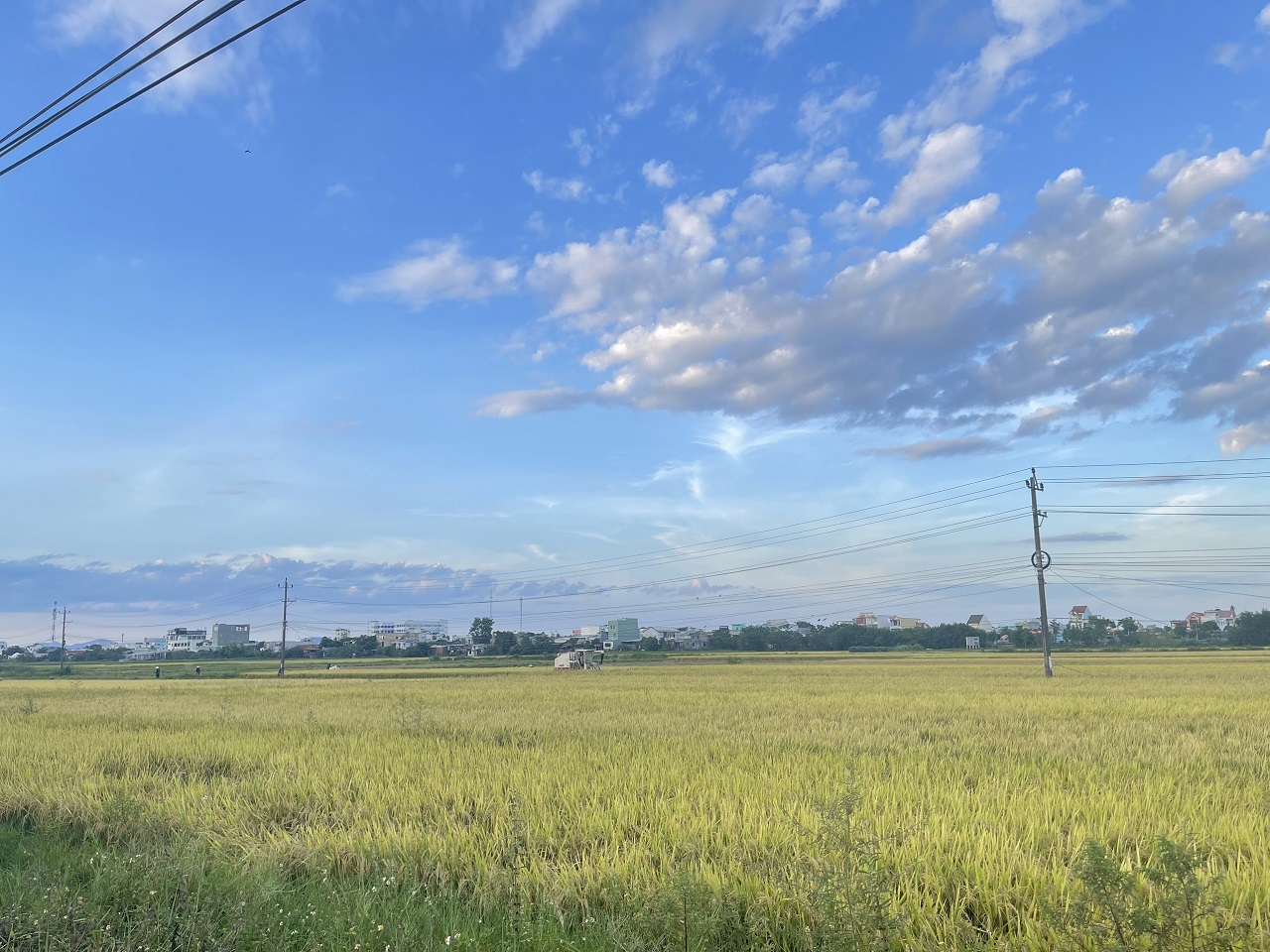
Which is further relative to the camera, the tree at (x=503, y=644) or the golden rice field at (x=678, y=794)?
the tree at (x=503, y=644)

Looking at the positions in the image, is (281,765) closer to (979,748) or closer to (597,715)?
(597,715)

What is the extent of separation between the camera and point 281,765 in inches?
506

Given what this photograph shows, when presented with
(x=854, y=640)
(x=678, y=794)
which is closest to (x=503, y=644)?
(x=854, y=640)

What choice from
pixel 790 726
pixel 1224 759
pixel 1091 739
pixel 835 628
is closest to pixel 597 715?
pixel 790 726

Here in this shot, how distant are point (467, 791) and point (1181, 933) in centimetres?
784

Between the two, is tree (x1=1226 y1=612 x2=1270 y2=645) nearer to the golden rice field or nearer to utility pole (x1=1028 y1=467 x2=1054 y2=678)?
utility pole (x1=1028 y1=467 x2=1054 y2=678)

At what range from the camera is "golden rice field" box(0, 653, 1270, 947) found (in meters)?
6.55

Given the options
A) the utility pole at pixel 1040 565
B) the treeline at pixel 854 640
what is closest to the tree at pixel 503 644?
the treeline at pixel 854 640

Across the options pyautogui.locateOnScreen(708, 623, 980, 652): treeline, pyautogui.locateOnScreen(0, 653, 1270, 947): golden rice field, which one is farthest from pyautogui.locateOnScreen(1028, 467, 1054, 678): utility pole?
pyautogui.locateOnScreen(708, 623, 980, 652): treeline

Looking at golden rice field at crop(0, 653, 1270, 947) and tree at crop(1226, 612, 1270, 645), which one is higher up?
golden rice field at crop(0, 653, 1270, 947)

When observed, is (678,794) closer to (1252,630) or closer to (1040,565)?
(1040,565)

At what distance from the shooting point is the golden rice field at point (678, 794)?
21.5ft

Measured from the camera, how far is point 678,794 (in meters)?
9.14

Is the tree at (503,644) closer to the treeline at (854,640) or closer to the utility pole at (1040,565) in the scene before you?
the treeline at (854,640)
